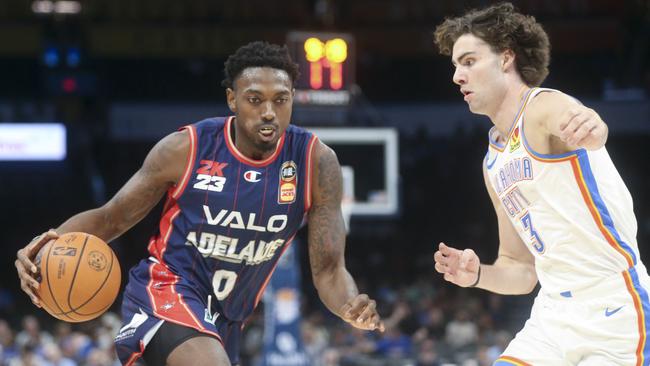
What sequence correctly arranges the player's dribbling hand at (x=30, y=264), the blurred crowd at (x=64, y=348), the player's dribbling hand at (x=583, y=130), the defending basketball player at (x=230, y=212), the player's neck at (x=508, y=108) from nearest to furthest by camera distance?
the player's dribbling hand at (x=583, y=130) → the player's neck at (x=508, y=108) → the player's dribbling hand at (x=30, y=264) → the defending basketball player at (x=230, y=212) → the blurred crowd at (x=64, y=348)

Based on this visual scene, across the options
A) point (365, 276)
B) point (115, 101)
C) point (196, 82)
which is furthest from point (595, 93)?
point (115, 101)

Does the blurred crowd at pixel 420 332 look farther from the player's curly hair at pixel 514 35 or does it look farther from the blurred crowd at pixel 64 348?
the player's curly hair at pixel 514 35

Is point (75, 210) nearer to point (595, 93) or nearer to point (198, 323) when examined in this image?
point (595, 93)

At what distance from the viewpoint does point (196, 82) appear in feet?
66.3

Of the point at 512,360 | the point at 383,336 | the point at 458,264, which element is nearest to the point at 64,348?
the point at 383,336

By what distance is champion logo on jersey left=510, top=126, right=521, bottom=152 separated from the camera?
12.2 feet

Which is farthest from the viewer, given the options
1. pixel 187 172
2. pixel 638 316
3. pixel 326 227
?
pixel 326 227

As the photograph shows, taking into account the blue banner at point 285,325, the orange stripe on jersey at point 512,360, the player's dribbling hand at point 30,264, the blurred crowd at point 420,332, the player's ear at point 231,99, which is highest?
the player's ear at point 231,99

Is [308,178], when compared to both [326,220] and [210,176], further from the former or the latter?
[210,176]

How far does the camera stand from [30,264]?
4.05 meters

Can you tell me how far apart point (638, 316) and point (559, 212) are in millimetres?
469

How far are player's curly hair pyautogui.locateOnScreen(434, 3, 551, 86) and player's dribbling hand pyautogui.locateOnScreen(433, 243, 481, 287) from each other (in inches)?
30.2

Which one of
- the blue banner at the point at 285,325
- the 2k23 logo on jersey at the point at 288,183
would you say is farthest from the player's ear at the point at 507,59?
the blue banner at the point at 285,325

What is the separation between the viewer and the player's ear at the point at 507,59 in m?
3.96
